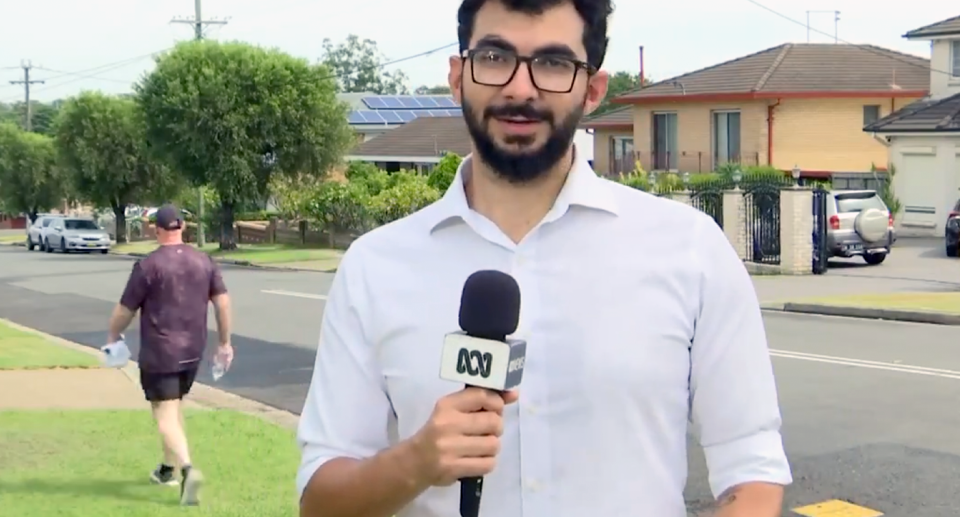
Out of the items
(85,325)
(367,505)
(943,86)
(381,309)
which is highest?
(943,86)

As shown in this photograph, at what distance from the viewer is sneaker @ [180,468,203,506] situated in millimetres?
8008

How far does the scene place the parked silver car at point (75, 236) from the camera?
172 feet

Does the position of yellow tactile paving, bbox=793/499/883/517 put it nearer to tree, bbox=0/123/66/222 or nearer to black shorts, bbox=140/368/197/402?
black shorts, bbox=140/368/197/402

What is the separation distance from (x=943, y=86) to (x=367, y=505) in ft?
130

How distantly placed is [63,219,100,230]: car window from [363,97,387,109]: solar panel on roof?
29.5 metres

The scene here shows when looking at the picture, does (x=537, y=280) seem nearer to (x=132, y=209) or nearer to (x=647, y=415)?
(x=647, y=415)

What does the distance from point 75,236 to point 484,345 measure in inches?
2085

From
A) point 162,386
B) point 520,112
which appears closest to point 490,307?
point 520,112

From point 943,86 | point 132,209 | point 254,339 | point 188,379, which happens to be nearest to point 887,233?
point 943,86

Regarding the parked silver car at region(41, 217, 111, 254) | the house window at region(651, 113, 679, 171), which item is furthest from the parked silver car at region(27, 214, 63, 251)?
the house window at region(651, 113, 679, 171)

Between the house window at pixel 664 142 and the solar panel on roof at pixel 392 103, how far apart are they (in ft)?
112

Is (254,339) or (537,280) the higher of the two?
(537,280)

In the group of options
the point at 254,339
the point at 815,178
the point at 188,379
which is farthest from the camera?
the point at 815,178

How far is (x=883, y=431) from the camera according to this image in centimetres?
1012
